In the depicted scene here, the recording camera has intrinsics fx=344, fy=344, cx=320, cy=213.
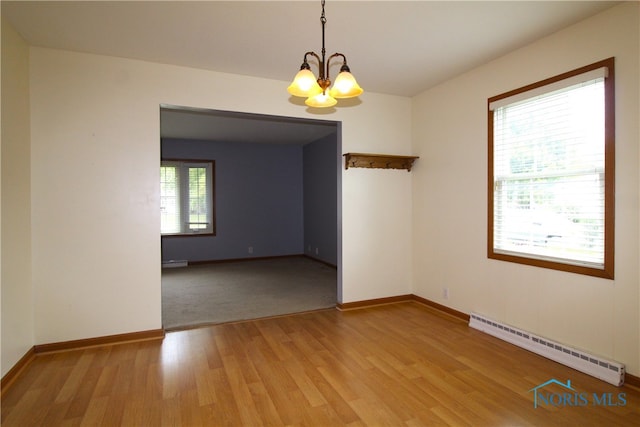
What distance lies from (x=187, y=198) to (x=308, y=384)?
19.4 feet

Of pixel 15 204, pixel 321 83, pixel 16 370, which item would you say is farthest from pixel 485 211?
pixel 16 370

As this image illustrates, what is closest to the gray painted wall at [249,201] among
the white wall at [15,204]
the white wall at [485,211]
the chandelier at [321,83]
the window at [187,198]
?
the window at [187,198]

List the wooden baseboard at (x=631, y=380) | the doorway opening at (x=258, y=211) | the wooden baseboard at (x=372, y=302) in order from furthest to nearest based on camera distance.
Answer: the doorway opening at (x=258, y=211) → the wooden baseboard at (x=372, y=302) → the wooden baseboard at (x=631, y=380)

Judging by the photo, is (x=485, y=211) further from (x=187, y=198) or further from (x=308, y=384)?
(x=187, y=198)

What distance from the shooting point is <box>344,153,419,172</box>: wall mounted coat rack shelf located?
4109 millimetres

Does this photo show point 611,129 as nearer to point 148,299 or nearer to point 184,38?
point 184,38

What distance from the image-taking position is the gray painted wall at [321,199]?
6.85 m

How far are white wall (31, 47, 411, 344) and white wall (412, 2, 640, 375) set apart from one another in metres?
2.17

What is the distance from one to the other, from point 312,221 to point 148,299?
4872 millimetres

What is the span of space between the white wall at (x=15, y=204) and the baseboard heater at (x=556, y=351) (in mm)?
3988

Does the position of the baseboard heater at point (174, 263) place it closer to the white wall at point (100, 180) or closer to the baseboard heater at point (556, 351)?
the white wall at point (100, 180)

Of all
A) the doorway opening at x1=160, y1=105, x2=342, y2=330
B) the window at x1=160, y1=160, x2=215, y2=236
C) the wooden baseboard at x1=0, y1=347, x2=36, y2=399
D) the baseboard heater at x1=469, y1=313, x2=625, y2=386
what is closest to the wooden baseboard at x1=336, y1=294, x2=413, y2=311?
the doorway opening at x1=160, y1=105, x2=342, y2=330

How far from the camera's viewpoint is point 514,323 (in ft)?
10.4

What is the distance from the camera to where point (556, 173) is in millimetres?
2805
